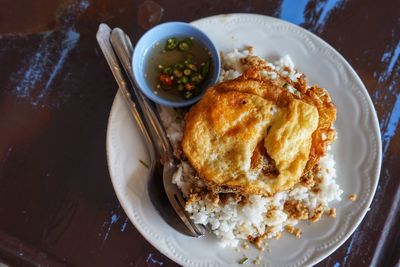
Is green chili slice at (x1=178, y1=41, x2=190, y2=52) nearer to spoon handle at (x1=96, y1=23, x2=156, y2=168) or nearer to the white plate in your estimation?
the white plate

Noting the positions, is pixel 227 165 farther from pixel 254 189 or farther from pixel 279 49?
pixel 279 49

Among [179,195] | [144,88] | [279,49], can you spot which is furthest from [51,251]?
[279,49]

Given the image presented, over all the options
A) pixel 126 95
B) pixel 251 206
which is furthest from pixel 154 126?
pixel 251 206

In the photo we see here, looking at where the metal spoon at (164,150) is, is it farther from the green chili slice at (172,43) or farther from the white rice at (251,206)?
the green chili slice at (172,43)

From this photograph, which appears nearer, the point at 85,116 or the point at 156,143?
the point at 156,143

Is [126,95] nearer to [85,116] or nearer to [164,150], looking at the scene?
[164,150]

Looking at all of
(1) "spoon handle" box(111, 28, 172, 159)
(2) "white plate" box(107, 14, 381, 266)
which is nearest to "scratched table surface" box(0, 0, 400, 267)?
(2) "white plate" box(107, 14, 381, 266)
